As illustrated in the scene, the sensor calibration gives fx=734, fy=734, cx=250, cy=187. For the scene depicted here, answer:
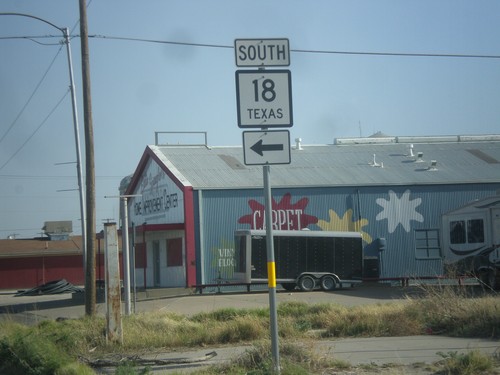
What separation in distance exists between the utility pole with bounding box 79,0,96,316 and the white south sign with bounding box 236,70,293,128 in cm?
1138

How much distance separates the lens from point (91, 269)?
19.5m

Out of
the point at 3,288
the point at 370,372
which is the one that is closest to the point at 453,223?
the point at 370,372

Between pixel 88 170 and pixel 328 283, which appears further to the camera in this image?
pixel 328 283

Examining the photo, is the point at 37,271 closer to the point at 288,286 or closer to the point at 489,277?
the point at 288,286

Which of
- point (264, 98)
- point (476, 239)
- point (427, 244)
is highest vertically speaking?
point (264, 98)

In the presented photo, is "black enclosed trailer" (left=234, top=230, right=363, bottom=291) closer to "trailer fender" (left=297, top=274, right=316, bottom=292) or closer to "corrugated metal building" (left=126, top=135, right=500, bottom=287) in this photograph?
"trailer fender" (left=297, top=274, right=316, bottom=292)

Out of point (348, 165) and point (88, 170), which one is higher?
point (348, 165)

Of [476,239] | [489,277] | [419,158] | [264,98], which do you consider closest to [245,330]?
[264,98]

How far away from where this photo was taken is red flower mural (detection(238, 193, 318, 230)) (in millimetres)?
35844

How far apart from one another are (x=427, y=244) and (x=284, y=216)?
769 centimetres

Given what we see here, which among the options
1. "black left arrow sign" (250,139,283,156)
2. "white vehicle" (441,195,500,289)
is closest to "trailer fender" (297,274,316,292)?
"white vehicle" (441,195,500,289)

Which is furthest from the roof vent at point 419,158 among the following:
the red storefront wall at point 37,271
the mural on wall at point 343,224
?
the red storefront wall at point 37,271

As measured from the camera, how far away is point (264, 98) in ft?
28.5

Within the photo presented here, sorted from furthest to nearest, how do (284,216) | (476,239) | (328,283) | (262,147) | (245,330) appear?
(284,216)
(328,283)
(476,239)
(245,330)
(262,147)
